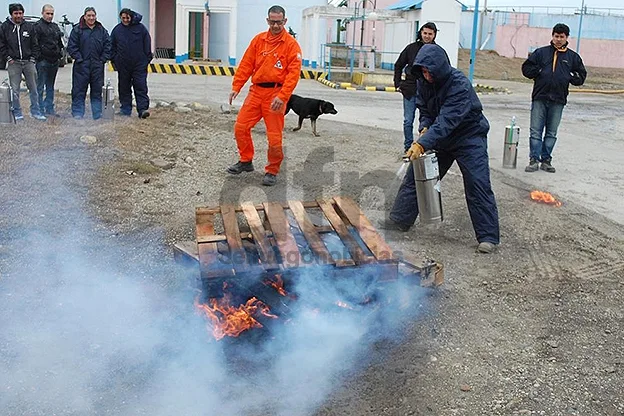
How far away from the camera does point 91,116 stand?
10.1 m

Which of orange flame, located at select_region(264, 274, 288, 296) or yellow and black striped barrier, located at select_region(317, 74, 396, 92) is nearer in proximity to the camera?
orange flame, located at select_region(264, 274, 288, 296)

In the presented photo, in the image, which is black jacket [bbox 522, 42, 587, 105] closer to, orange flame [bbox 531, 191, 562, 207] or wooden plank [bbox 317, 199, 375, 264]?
orange flame [bbox 531, 191, 562, 207]

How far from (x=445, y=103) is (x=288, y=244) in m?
1.79

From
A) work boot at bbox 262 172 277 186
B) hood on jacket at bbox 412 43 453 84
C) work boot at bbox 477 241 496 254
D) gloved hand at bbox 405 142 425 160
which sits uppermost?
hood on jacket at bbox 412 43 453 84

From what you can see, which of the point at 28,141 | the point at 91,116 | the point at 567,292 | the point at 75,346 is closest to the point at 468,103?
the point at 567,292

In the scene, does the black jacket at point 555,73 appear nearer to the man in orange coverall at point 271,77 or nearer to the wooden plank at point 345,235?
the man in orange coverall at point 271,77

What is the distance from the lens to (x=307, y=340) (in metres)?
3.58

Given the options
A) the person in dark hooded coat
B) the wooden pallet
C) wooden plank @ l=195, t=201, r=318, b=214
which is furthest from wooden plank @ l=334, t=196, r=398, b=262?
the person in dark hooded coat

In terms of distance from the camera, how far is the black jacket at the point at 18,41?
8.87m

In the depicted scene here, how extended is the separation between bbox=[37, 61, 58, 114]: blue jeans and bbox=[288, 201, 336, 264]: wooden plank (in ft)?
20.0

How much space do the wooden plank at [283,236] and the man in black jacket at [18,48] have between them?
5876 mm

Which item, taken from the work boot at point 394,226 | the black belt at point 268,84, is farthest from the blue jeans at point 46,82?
the work boot at point 394,226

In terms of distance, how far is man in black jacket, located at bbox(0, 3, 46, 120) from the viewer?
8867 mm

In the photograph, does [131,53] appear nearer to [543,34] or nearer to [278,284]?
[278,284]
